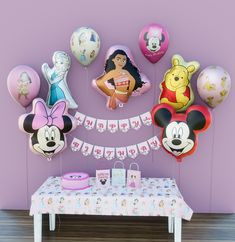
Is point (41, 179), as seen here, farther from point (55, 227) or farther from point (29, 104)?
point (29, 104)

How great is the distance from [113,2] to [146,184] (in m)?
1.44

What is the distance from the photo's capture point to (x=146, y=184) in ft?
9.46

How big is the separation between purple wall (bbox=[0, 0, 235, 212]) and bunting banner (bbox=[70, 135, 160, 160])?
51mm

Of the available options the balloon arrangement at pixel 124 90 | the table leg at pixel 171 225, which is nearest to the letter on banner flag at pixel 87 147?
the balloon arrangement at pixel 124 90

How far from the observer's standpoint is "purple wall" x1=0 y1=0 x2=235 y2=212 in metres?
3.00

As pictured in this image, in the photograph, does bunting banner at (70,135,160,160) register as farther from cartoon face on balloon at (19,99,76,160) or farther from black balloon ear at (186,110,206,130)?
black balloon ear at (186,110,206,130)

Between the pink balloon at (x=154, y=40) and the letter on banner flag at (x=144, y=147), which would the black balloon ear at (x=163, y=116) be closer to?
the letter on banner flag at (x=144, y=147)

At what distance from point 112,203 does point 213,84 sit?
109 centimetres

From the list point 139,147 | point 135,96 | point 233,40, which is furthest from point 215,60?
point 139,147

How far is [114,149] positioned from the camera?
311 cm

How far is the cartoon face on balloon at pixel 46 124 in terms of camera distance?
282 centimetres

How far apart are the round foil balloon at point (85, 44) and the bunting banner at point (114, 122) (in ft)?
1.61

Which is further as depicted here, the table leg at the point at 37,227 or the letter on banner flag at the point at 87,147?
the letter on banner flag at the point at 87,147

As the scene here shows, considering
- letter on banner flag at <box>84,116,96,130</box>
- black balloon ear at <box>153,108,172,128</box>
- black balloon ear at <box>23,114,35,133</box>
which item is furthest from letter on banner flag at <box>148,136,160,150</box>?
black balloon ear at <box>23,114,35,133</box>
